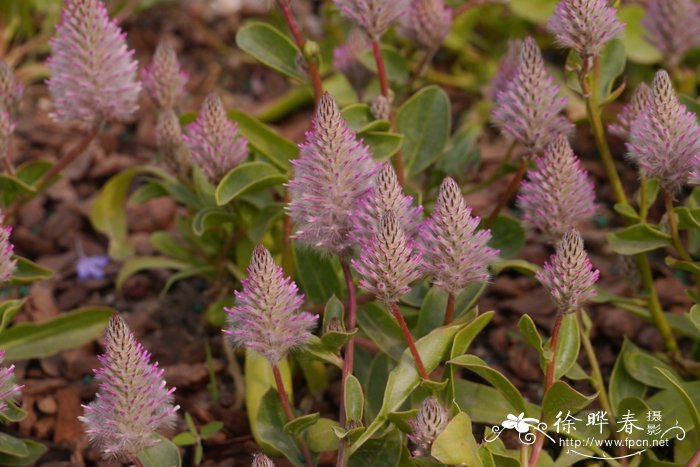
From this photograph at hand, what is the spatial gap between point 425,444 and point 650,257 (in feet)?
4.88

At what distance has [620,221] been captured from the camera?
3264mm

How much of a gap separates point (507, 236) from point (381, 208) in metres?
0.71

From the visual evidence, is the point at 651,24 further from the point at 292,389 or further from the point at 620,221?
the point at 292,389

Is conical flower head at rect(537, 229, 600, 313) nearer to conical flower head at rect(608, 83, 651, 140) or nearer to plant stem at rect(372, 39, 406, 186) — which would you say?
conical flower head at rect(608, 83, 651, 140)

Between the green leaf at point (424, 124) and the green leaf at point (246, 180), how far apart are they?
43 centimetres

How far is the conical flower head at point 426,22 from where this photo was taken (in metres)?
2.71

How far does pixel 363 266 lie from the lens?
193 centimetres

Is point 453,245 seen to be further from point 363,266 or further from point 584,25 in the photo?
point 584,25

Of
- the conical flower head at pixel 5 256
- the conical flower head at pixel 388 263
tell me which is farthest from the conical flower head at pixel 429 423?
the conical flower head at pixel 5 256

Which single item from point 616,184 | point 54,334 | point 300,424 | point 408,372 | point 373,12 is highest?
point 373,12

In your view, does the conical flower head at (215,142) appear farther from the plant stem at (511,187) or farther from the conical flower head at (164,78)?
the plant stem at (511,187)

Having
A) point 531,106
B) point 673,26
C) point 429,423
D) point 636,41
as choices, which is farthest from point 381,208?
point 636,41

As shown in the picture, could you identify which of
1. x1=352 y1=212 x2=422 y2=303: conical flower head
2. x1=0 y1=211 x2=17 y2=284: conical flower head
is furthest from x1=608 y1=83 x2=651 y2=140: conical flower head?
x1=0 y1=211 x2=17 y2=284: conical flower head

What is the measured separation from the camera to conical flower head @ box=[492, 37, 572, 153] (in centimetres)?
223
